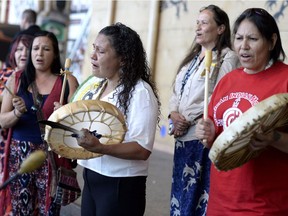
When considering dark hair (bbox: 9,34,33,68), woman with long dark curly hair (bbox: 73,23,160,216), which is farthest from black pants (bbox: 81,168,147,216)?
dark hair (bbox: 9,34,33,68)

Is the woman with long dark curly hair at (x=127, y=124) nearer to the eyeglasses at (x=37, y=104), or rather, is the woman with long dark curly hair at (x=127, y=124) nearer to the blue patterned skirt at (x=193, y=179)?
the blue patterned skirt at (x=193, y=179)

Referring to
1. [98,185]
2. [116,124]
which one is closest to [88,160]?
[98,185]

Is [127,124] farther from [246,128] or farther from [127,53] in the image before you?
[246,128]

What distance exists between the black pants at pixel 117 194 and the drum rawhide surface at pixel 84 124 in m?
0.17

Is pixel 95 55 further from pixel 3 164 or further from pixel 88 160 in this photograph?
pixel 3 164

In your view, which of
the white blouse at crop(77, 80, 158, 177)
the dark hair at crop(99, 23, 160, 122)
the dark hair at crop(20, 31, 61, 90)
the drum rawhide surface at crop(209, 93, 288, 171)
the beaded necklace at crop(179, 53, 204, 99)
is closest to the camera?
the drum rawhide surface at crop(209, 93, 288, 171)

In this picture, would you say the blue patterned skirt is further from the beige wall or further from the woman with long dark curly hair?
the beige wall

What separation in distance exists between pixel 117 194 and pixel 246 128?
101 cm

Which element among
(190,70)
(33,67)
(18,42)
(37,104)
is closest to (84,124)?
(37,104)

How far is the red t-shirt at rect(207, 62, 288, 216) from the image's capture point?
2.41m

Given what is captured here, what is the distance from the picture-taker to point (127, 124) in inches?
111

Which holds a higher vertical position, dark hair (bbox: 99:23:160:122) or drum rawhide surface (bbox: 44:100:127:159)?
dark hair (bbox: 99:23:160:122)

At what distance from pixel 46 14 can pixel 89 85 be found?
10276 millimetres

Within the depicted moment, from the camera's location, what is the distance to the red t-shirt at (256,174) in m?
2.41
